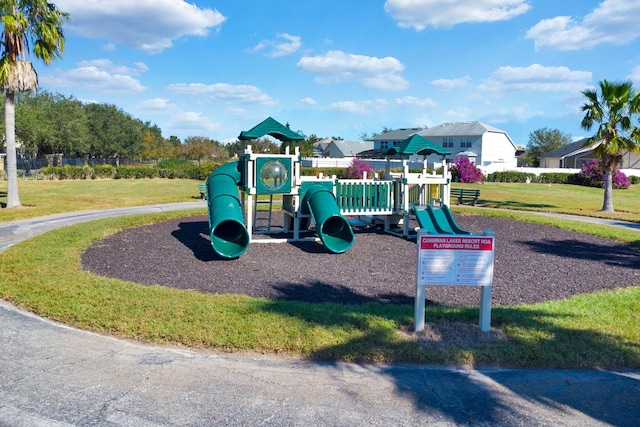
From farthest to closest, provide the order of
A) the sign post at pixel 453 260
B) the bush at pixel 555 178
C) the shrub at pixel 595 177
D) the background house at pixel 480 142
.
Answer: the background house at pixel 480 142 < the bush at pixel 555 178 < the shrub at pixel 595 177 < the sign post at pixel 453 260

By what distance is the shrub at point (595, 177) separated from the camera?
39422mm

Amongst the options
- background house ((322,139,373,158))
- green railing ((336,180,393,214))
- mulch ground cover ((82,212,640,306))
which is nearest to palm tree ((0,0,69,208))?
mulch ground cover ((82,212,640,306))

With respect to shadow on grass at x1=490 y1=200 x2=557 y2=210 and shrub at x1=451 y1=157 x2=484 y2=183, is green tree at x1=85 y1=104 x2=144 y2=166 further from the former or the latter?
shadow on grass at x1=490 y1=200 x2=557 y2=210

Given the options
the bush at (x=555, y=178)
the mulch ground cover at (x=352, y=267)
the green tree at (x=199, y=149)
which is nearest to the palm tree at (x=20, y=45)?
the mulch ground cover at (x=352, y=267)

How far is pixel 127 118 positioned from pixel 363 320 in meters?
69.1

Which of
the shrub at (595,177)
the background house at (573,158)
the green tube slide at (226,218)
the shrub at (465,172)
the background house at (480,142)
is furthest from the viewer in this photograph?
the background house at (480,142)

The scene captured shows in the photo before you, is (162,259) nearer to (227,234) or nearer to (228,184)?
(227,234)

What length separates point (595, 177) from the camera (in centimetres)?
4203

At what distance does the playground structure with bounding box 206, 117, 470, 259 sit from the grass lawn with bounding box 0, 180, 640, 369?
3117 mm

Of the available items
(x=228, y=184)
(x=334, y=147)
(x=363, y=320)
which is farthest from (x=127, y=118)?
(x=363, y=320)

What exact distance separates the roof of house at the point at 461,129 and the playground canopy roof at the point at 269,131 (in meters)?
55.2

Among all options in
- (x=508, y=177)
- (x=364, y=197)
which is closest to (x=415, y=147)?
(x=364, y=197)

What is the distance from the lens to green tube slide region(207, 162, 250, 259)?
10.1 meters

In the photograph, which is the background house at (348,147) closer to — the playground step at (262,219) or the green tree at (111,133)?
the green tree at (111,133)
